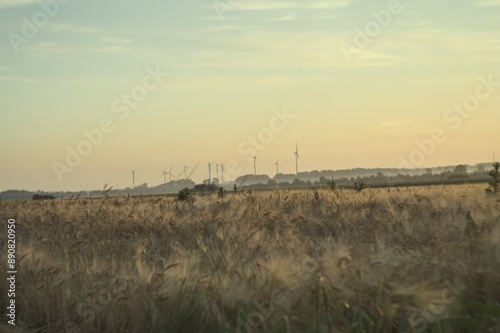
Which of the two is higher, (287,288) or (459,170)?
(459,170)

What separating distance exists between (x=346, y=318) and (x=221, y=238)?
168 inches

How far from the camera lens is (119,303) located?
7352 mm

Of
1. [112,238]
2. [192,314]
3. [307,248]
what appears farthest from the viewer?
[112,238]

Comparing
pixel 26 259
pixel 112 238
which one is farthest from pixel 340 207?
pixel 26 259

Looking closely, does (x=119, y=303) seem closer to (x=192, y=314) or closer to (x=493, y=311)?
(x=192, y=314)

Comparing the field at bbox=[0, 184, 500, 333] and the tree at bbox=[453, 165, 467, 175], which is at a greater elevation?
the tree at bbox=[453, 165, 467, 175]

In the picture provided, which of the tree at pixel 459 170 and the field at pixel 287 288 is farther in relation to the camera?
the tree at pixel 459 170

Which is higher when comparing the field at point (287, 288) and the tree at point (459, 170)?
the tree at point (459, 170)

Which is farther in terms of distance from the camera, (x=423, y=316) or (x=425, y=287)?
(x=425, y=287)

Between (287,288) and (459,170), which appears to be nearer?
(287,288)

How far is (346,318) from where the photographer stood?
618 cm

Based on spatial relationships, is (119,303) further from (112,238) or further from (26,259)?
(112,238)

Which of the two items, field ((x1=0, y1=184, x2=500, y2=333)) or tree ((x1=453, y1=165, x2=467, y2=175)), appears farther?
tree ((x1=453, y1=165, x2=467, y2=175))

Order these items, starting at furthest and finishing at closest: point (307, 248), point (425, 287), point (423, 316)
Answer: point (307, 248), point (425, 287), point (423, 316)
